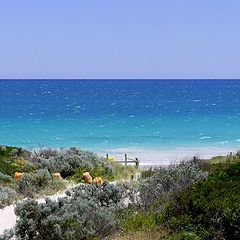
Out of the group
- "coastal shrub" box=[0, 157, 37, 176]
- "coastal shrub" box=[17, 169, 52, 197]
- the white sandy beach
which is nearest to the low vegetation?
"coastal shrub" box=[17, 169, 52, 197]

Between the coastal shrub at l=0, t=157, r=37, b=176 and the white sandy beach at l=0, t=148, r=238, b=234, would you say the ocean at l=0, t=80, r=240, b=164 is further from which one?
the coastal shrub at l=0, t=157, r=37, b=176

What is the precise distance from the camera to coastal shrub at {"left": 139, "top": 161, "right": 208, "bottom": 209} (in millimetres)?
11710

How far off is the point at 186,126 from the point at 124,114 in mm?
19482

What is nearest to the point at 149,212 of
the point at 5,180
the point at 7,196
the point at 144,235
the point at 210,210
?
the point at 144,235

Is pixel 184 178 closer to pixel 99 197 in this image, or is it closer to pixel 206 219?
pixel 99 197

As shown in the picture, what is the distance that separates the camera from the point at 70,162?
19906mm

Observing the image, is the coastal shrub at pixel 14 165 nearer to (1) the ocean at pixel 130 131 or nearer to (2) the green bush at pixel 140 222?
(2) the green bush at pixel 140 222

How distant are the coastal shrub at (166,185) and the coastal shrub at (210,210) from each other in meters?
1.14

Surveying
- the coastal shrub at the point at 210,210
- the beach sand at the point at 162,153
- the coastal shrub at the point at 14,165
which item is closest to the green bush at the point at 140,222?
the coastal shrub at the point at 210,210

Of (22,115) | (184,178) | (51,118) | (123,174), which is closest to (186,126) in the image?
(51,118)

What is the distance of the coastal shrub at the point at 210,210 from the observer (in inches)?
354

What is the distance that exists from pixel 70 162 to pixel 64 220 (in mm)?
10004

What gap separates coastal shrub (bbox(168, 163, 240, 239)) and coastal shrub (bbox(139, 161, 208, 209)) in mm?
1143

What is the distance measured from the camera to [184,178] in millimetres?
12797
